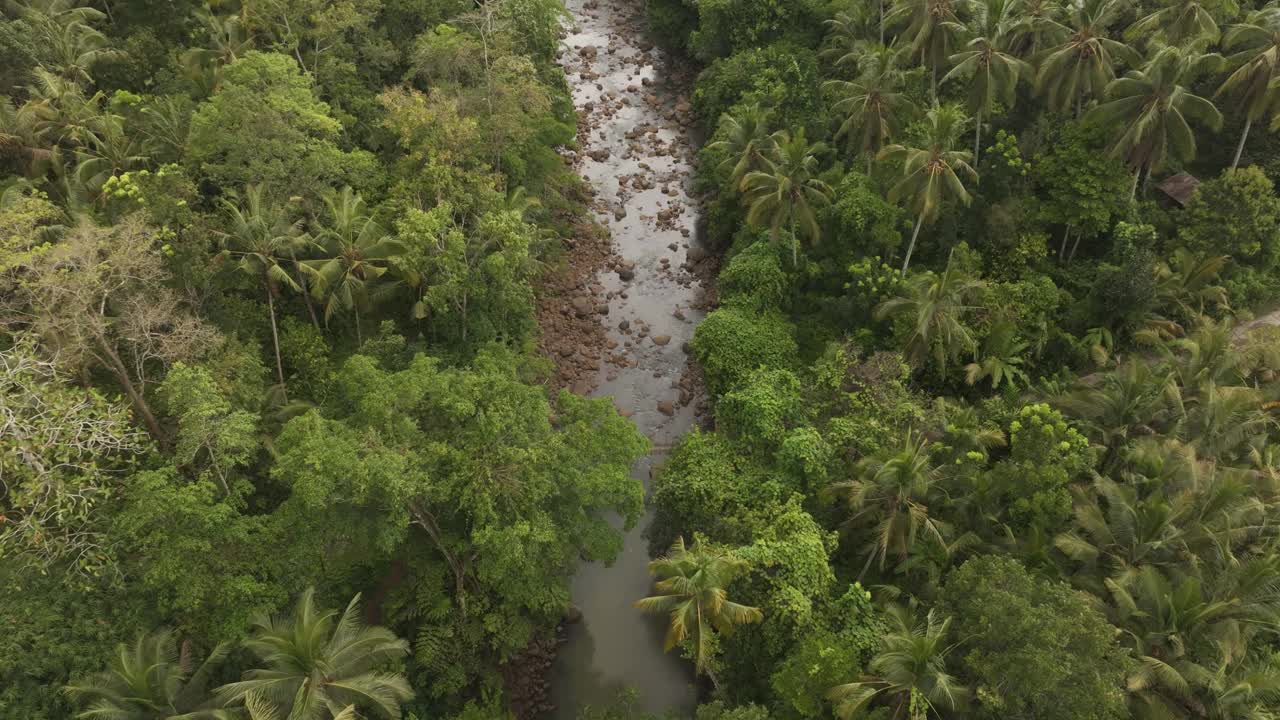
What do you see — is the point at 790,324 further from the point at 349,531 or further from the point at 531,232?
A: the point at 349,531

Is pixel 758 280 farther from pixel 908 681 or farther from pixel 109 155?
pixel 109 155

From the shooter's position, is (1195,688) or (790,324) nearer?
(1195,688)

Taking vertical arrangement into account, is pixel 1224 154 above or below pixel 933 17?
below

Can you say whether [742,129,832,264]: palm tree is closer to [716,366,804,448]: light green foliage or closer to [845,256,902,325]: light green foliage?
[845,256,902,325]: light green foliage

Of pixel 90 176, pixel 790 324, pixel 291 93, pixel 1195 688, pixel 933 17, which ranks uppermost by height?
pixel 933 17

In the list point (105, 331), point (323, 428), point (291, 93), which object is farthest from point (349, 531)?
point (291, 93)

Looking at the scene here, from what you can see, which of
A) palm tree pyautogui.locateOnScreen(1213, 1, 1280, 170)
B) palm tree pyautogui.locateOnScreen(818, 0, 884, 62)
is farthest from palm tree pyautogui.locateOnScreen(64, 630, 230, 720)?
palm tree pyautogui.locateOnScreen(1213, 1, 1280, 170)
